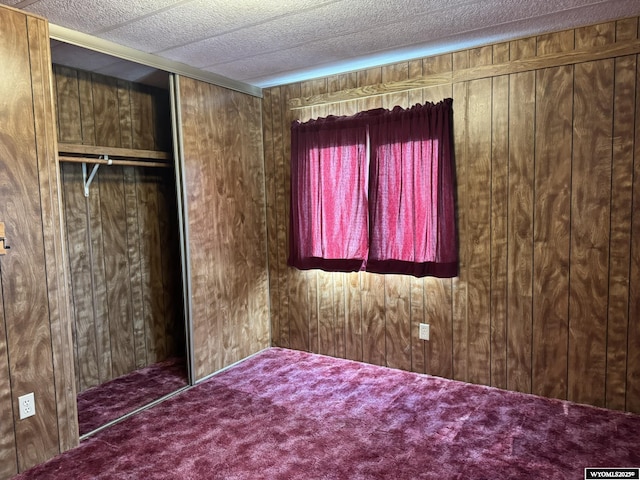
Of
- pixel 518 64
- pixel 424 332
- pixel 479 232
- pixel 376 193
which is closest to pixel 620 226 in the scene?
pixel 479 232

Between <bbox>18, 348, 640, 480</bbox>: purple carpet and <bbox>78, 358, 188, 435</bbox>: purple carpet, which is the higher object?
<bbox>78, 358, 188, 435</bbox>: purple carpet

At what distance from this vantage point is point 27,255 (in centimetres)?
229

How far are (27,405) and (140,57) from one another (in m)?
2.15

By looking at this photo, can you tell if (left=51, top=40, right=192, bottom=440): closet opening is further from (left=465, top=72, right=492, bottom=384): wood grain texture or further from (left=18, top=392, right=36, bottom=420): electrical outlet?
(left=465, top=72, right=492, bottom=384): wood grain texture

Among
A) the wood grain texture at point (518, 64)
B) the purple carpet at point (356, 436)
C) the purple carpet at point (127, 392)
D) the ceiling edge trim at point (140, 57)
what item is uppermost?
the ceiling edge trim at point (140, 57)

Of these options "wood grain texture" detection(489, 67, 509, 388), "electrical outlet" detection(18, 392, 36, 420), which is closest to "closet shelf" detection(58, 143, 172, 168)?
"electrical outlet" detection(18, 392, 36, 420)

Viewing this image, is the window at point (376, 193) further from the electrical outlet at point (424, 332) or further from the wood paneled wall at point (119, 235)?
the wood paneled wall at point (119, 235)

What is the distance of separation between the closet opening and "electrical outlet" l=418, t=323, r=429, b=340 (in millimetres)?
1737

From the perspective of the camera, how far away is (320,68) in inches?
134

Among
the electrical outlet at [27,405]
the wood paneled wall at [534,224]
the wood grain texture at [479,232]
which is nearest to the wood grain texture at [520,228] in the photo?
the wood paneled wall at [534,224]

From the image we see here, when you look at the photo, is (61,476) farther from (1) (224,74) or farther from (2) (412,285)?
(1) (224,74)

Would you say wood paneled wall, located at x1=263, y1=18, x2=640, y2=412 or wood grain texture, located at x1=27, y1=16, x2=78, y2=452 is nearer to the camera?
wood grain texture, located at x1=27, y1=16, x2=78, y2=452

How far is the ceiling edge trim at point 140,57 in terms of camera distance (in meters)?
2.49

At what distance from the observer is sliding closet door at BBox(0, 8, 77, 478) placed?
2.19 metres
